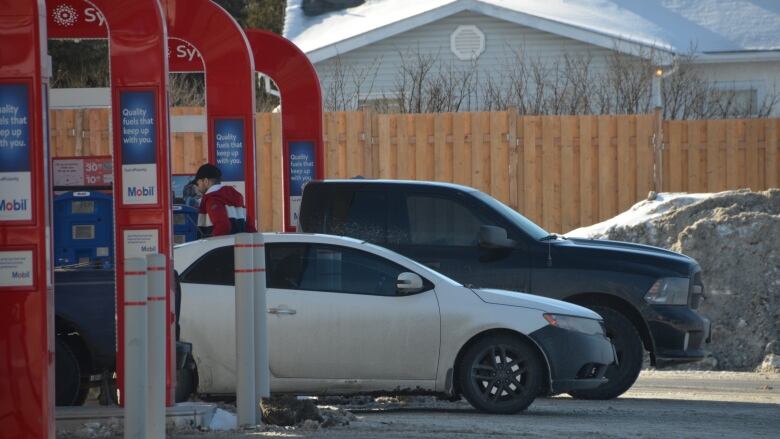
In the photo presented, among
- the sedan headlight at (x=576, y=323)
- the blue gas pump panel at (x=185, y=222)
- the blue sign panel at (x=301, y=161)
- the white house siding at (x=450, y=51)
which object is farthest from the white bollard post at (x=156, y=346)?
the white house siding at (x=450, y=51)

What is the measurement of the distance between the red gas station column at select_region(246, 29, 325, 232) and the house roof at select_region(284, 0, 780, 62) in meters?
12.7

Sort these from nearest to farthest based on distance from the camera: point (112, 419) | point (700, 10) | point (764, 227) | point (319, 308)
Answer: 1. point (112, 419)
2. point (319, 308)
3. point (764, 227)
4. point (700, 10)

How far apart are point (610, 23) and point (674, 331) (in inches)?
763

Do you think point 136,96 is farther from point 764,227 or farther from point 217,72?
point 764,227

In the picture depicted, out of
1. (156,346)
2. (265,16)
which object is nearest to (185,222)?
(156,346)

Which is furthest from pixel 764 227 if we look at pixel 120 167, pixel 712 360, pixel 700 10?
pixel 700 10

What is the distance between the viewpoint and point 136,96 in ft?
33.8

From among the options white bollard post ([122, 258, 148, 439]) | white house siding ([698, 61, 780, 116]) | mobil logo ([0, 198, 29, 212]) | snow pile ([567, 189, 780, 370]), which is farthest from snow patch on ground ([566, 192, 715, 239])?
white bollard post ([122, 258, 148, 439])

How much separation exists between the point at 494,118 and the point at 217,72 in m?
9.23

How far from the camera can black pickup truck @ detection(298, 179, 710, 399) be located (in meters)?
13.8

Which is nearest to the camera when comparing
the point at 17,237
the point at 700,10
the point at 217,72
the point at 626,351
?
the point at 17,237

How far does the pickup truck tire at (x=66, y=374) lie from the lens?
11070mm

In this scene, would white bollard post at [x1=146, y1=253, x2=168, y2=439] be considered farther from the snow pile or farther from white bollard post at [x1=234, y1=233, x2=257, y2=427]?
the snow pile

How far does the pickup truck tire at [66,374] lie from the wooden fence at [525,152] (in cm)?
1232
